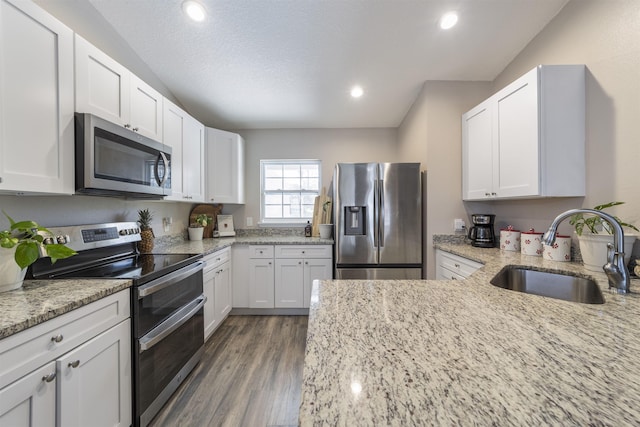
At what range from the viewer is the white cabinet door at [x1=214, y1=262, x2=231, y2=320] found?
99.1 inches

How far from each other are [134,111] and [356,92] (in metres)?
2.02

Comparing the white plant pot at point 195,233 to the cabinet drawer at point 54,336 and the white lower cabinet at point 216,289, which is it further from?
the cabinet drawer at point 54,336

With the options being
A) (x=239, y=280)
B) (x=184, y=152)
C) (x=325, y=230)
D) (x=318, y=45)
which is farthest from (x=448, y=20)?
(x=239, y=280)

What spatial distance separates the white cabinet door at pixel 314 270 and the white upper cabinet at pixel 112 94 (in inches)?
76.2

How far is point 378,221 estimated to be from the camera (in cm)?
264

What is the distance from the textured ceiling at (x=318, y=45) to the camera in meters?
1.71

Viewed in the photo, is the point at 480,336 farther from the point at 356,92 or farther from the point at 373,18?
the point at 356,92

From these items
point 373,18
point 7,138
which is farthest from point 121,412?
point 373,18

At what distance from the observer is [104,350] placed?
3.84 ft

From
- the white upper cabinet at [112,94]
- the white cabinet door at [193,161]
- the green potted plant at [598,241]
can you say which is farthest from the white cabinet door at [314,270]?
the green potted plant at [598,241]

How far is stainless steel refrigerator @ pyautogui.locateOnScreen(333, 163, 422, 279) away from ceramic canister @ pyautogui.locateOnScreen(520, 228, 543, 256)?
0.87 metres

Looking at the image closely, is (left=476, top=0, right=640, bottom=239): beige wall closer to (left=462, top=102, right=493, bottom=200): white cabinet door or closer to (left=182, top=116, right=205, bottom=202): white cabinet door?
(left=462, top=102, right=493, bottom=200): white cabinet door

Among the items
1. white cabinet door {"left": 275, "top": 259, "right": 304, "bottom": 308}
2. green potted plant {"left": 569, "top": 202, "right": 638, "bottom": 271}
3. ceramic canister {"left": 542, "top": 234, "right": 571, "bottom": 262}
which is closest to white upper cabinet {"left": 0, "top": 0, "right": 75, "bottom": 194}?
white cabinet door {"left": 275, "top": 259, "right": 304, "bottom": 308}

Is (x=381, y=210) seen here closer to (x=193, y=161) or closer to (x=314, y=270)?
(x=314, y=270)
